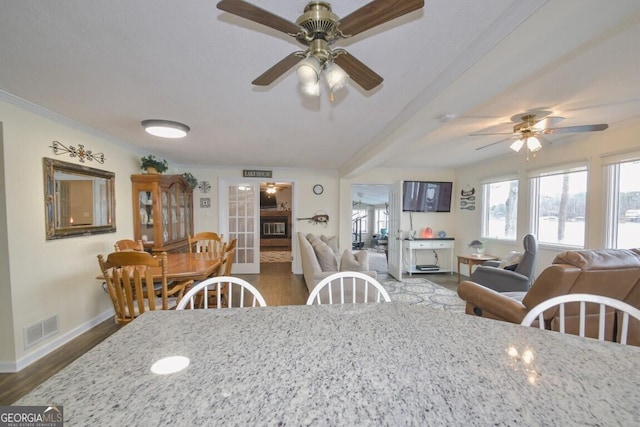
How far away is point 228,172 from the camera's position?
5.05 metres

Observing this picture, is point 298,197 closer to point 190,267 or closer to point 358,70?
point 190,267

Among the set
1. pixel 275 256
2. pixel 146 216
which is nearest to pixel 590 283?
pixel 146 216

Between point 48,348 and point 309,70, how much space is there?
3.34 metres

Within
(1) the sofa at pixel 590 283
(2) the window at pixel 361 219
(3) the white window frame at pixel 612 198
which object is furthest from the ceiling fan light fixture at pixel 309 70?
(2) the window at pixel 361 219

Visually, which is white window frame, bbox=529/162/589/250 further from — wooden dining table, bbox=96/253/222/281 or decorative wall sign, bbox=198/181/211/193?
decorative wall sign, bbox=198/181/211/193

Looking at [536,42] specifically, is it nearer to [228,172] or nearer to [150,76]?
[150,76]

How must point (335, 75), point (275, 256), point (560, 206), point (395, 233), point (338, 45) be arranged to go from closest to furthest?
point (335, 75), point (338, 45), point (560, 206), point (395, 233), point (275, 256)

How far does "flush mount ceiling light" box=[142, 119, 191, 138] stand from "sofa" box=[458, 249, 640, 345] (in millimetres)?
3295

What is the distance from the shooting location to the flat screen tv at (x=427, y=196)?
5.24 meters

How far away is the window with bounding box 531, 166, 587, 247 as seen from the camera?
10.5ft

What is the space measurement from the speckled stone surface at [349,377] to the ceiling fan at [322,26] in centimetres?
108

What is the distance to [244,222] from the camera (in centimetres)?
525

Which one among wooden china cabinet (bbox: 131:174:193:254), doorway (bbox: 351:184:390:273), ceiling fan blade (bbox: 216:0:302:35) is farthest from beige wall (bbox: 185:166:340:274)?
ceiling fan blade (bbox: 216:0:302:35)

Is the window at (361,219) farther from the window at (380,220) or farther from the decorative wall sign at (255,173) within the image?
the decorative wall sign at (255,173)
